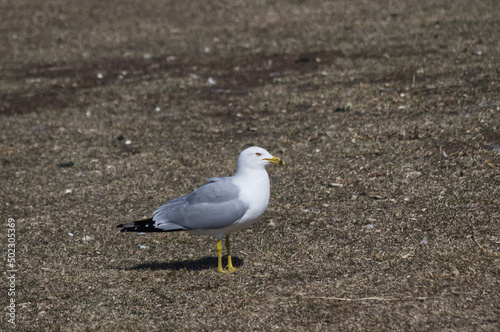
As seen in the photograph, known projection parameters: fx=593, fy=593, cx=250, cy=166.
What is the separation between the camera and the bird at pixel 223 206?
5.64 m

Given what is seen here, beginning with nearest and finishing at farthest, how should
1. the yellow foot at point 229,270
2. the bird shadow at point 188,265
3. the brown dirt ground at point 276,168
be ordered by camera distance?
the brown dirt ground at point 276,168 → the yellow foot at point 229,270 → the bird shadow at point 188,265

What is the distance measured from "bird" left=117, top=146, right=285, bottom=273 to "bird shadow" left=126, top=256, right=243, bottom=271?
1.61 ft

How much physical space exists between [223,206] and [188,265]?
1.01 metres

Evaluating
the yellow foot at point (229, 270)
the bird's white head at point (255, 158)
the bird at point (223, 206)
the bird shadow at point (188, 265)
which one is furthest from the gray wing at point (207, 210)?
the bird shadow at point (188, 265)

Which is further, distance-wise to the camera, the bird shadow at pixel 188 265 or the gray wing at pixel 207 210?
the bird shadow at pixel 188 265

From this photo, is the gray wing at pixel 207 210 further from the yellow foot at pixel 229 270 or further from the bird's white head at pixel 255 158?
the yellow foot at pixel 229 270

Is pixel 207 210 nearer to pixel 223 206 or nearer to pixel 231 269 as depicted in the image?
pixel 223 206

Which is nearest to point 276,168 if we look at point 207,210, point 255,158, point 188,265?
point 188,265

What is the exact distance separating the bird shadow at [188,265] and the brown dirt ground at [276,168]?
0.03 metres

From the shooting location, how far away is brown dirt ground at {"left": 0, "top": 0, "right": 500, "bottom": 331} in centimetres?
538

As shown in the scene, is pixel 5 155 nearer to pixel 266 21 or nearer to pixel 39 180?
pixel 39 180

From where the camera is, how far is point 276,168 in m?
9.06

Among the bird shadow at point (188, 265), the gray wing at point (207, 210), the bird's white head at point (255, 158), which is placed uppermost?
the bird's white head at point (255, 158)

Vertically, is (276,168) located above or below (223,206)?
below
